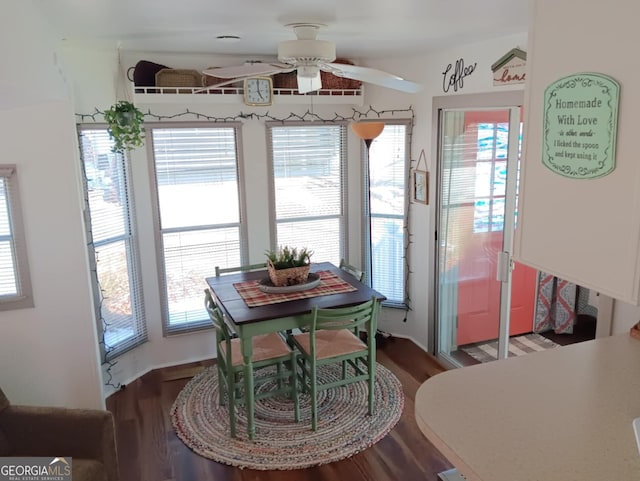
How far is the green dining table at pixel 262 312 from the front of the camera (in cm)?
310

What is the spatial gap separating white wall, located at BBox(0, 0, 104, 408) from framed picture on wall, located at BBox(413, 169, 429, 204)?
8.23ft

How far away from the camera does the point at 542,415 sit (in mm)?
1413

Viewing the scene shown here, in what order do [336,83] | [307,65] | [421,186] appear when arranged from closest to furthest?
1. [307,65]
2. [421,186]
3. [336,83]

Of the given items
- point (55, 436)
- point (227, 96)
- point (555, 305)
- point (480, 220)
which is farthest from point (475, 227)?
point (55, 436)

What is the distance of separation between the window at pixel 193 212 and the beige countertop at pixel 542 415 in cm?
303

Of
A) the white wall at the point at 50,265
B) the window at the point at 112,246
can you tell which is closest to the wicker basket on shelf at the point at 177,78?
the window at the point at 112,246

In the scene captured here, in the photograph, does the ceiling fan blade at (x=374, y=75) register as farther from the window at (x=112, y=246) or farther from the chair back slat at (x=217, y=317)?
the window at (x=112, y=246)

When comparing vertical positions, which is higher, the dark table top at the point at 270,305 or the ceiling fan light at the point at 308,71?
the ceiling fan light at the point at 308,71

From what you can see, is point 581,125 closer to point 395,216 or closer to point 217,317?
point 217,317

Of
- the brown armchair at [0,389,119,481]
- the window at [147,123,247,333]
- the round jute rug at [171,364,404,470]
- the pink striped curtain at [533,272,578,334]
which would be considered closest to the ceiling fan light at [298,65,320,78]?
the window at [147,123,247,333]

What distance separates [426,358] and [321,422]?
128 centimetres

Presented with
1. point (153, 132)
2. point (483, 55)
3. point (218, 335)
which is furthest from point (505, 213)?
point (153, 132)

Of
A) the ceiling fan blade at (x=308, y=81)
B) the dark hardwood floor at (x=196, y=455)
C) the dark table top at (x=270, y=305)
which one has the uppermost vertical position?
the ceiling fan blade at (x=308, y=81)

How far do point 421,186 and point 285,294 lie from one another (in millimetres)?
1511
